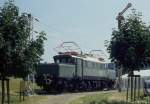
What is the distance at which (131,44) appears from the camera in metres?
32.6

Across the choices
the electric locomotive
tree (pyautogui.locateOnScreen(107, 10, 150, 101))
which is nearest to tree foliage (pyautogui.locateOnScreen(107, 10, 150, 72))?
tree (pyautogui.locateOnScreen(107, 10, 150, 101))

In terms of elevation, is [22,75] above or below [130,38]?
below

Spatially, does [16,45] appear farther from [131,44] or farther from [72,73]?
[72,73]

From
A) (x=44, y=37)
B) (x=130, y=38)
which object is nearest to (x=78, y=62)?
(x=130, y=38)

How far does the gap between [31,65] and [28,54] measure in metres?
0.54

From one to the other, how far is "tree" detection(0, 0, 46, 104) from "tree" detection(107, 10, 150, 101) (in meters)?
7.49

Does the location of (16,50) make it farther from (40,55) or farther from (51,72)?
(51,72)

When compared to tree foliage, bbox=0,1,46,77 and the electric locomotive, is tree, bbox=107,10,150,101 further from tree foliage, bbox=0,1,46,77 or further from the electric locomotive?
the electric locomotive

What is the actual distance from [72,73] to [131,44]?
55.9 ft

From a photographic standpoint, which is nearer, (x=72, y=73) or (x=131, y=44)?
(x=131, y=44)

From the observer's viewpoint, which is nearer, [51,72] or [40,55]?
[40,55]

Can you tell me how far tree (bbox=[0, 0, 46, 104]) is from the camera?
25.3 meters

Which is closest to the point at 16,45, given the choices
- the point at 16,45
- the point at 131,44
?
the point at 16,45

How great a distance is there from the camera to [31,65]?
85.7 ft
